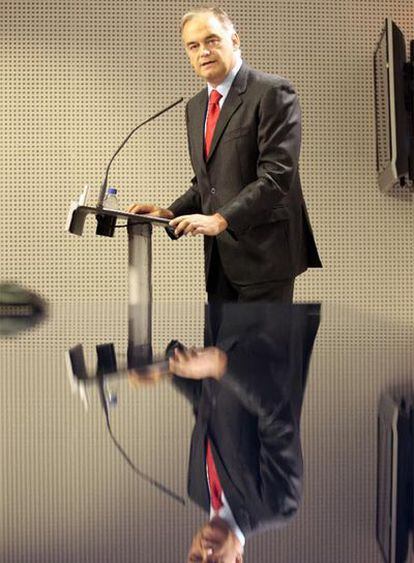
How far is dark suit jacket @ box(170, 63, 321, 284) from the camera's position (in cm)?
261

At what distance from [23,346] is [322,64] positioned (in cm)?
395

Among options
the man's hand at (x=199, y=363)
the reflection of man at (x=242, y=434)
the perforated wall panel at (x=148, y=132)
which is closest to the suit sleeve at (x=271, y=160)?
the reflection of man at (x=242, y=434)

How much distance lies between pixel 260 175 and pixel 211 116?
32cm

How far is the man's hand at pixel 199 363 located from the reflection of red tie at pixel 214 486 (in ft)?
1.30

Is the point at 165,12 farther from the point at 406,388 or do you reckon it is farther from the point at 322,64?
the point at 406,388

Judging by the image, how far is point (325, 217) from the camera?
515 cm

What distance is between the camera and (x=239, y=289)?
271 centimetres

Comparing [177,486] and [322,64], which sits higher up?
[322,64]

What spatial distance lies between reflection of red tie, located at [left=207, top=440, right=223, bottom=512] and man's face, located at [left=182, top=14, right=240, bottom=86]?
2.14 m

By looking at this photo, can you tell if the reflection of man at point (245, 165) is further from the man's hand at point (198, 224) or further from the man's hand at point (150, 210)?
the man's hand at point (198, 224)

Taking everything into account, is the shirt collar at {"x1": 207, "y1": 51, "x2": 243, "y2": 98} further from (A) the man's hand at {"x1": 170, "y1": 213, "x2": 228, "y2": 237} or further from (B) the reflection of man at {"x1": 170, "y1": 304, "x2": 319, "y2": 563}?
(B) the reflection of man at {"x1": 170, "y1": 304, "x2": 319, "y2": 563}

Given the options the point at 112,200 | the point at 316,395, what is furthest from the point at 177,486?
the point at 112,200

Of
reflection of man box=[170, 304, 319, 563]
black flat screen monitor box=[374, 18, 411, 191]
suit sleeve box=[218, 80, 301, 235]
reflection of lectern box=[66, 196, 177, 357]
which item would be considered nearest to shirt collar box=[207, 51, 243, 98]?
suit sleeve box=[218, 80, 301, 235]

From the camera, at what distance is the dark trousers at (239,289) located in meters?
2.67
